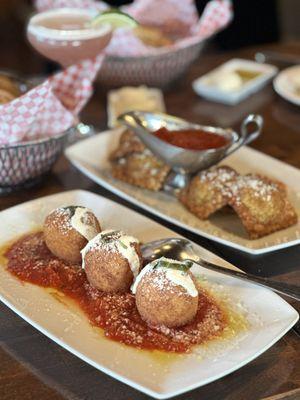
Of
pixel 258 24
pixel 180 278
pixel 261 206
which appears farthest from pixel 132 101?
pixel 258 24

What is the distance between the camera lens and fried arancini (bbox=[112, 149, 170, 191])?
1580mm

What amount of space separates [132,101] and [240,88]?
379 millimetres

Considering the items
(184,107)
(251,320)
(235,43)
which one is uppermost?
(251,320)

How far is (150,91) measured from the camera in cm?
201

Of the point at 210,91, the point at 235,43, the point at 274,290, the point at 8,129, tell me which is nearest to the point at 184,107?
the point at 210,91

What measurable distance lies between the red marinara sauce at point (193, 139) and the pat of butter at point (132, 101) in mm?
353

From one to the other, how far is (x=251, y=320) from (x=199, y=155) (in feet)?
1.72

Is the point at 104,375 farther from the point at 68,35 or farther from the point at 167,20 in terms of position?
the point at 167,20

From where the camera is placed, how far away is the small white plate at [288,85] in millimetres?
2010

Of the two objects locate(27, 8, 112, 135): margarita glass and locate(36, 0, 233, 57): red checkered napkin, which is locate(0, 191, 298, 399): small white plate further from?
locate(36, 0, 233, 57): red checkered napkin

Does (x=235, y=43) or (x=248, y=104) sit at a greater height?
(x=248, y=104)

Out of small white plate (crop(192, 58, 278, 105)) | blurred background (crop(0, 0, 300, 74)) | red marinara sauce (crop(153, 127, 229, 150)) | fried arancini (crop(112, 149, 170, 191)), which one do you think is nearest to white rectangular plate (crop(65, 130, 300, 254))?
fried arancini (crop(112, 149, 170, 191))

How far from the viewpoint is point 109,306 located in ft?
3.69

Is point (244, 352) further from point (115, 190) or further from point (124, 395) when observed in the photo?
point (115, 190)
